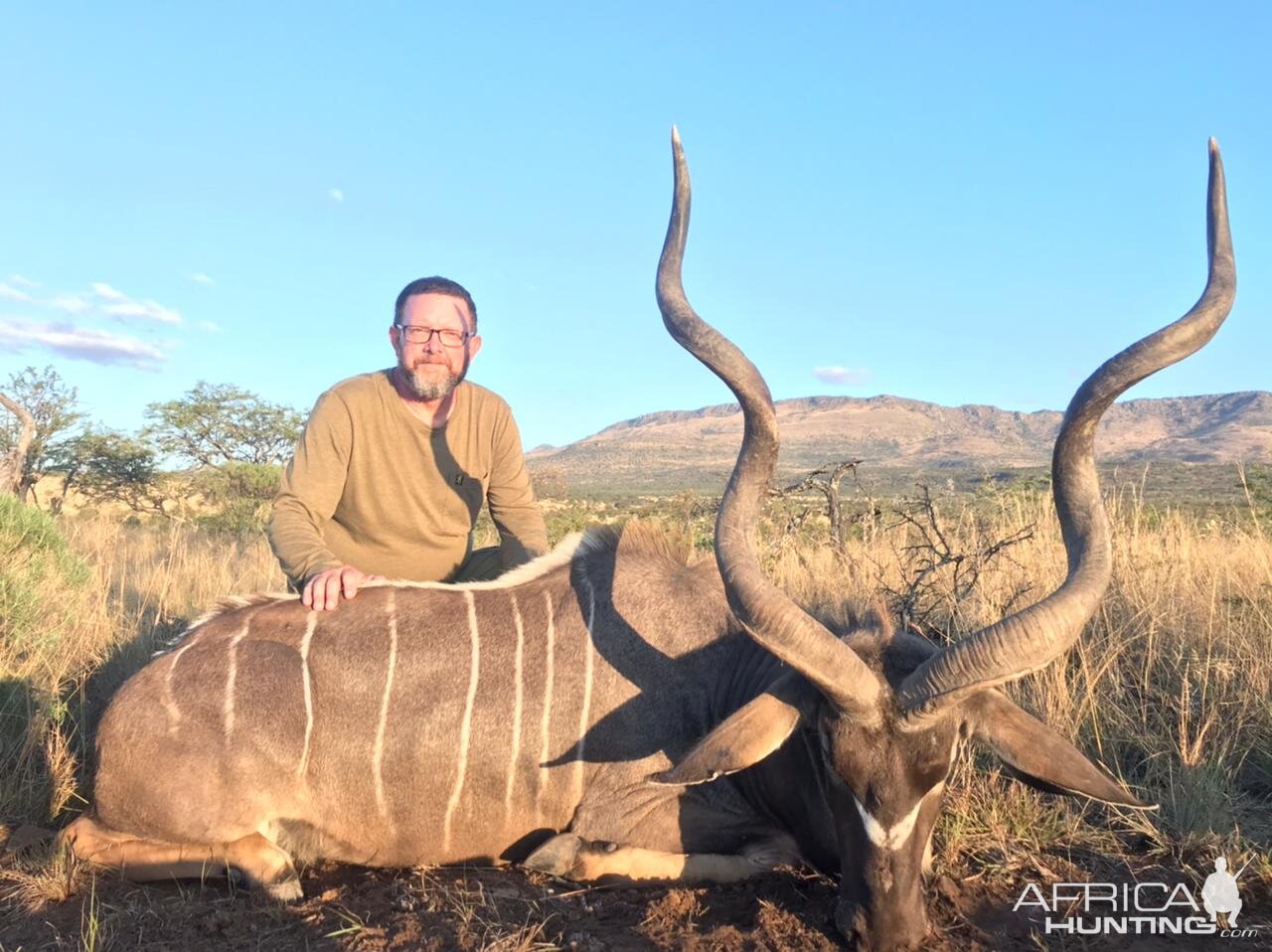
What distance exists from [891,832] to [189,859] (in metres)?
2.27

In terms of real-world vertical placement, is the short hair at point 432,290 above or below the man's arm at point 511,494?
above

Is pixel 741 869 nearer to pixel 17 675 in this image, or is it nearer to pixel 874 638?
pixel 874 638

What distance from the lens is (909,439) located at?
87625mm

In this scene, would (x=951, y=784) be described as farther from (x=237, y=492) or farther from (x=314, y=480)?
(x=237, y=492)

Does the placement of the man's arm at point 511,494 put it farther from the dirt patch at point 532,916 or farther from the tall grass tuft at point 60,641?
the dirt patch at point 532,916

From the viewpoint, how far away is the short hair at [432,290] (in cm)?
471

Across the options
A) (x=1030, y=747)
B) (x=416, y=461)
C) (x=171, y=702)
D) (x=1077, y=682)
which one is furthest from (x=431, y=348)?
(x=1077, y=682)

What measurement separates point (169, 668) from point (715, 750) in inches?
78.3

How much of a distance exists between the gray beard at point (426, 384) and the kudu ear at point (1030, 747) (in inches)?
112

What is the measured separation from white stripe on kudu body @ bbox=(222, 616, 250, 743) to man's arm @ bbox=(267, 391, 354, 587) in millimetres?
592

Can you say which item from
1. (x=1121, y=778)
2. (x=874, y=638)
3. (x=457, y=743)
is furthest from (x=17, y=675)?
(x=1121, y=778)

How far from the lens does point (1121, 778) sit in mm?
3732

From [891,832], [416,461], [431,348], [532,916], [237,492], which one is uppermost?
[431,348]

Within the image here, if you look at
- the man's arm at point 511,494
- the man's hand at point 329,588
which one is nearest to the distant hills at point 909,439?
the man's arm at point 511,494
